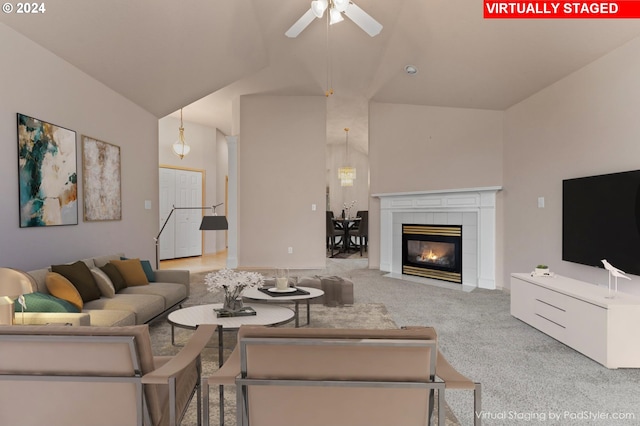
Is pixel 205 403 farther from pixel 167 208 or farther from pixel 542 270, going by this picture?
pixel 167 208

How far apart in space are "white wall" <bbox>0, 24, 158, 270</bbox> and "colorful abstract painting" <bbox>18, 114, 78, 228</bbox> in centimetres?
7

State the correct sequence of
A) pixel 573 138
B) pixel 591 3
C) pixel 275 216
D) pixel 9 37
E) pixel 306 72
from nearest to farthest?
pixel 9 37 < pixel 591 3 < pixel 573 138 < pixel 306 72 < pixel 275 216

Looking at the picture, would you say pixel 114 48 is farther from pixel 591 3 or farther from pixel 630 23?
pixel 630 23

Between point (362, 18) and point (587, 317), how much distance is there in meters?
3.02

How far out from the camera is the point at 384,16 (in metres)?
4.58

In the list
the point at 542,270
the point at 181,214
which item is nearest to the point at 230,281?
the point at 542,270

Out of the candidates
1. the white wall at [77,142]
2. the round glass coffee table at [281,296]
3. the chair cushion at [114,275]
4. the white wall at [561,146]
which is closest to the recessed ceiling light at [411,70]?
the white wall at [561,146]

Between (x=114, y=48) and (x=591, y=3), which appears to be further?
(x=114, y=48)

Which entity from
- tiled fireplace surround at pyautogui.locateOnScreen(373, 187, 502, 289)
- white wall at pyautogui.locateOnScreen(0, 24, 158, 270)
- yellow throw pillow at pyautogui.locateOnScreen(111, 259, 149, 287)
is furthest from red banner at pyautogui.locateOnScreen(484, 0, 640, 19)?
yellow throw pillow at pyautogui.locateOnScreen(111, 259, 149, 287)

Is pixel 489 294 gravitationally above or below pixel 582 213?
below

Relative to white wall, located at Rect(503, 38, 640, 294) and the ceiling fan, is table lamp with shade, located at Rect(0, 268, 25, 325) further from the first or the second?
white wall, located at Rect(503, 38, 640, 294)

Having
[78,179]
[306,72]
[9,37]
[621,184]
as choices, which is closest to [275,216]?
[306,72]

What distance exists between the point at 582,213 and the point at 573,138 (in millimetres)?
834

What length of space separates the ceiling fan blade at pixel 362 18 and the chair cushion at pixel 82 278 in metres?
3.17
